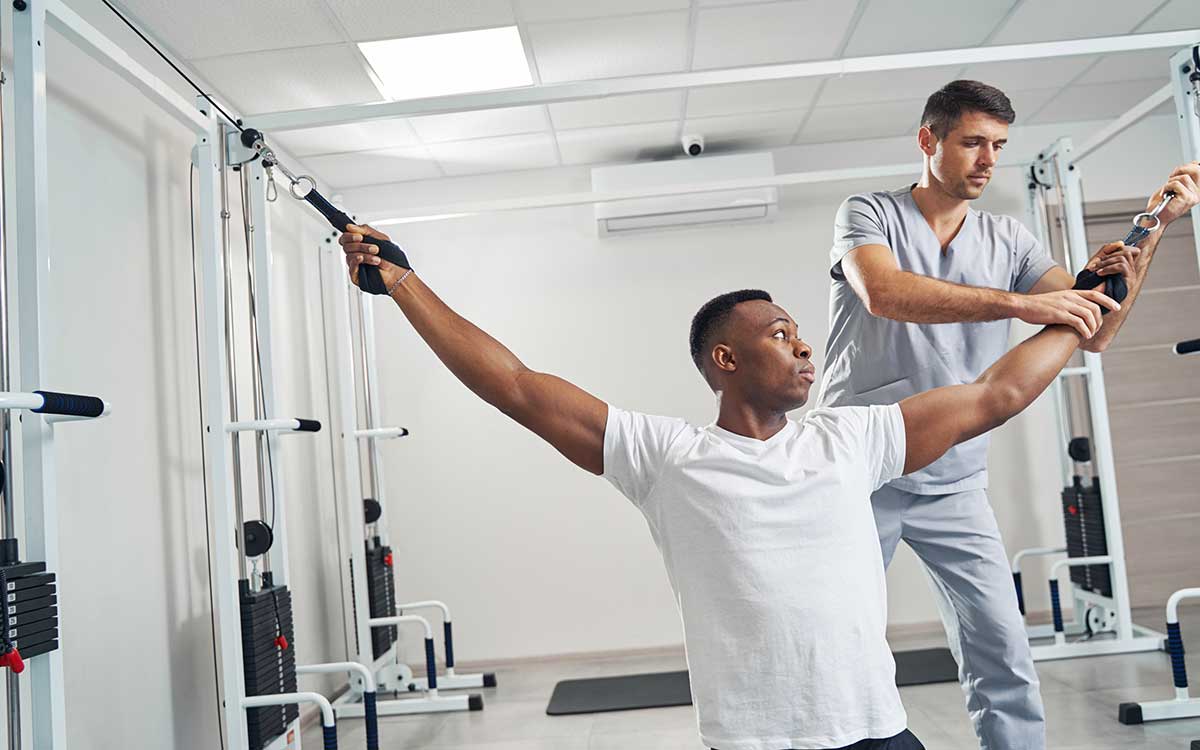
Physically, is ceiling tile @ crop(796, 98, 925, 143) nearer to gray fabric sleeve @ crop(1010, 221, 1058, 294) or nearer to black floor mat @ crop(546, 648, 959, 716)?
black floor mat @ crop(546, 648, 959, 716)

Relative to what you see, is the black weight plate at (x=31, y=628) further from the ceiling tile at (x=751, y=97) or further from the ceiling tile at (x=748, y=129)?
the ceiling tile at (x=748, y=129)

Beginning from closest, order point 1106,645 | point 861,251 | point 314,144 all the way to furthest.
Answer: point 861,251, point 1106,645, point 314,144

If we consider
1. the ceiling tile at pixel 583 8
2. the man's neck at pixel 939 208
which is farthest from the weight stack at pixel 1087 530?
the ceiling tile at pixel 583 8

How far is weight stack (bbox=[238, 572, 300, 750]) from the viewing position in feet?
8.14

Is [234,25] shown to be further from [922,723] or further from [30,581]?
[922,723]

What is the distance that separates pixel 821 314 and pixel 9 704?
12.4ft

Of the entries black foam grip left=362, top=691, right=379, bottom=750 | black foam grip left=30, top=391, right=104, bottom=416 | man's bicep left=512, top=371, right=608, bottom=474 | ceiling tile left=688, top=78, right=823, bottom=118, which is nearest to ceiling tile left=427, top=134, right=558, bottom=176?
ceiling tile left=688, top=78, right=823, bottom=118

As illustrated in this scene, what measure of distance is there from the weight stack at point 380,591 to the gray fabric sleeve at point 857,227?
2597 millimetres

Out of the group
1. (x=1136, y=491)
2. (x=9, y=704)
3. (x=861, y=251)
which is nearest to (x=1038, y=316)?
(x=861, y=251)

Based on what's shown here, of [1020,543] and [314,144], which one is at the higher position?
[314,144]

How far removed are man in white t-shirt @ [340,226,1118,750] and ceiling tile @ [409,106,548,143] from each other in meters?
2.72

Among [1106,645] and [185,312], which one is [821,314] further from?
[185,312]

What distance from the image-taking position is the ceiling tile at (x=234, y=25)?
2787 mm

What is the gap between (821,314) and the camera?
4695 mm
